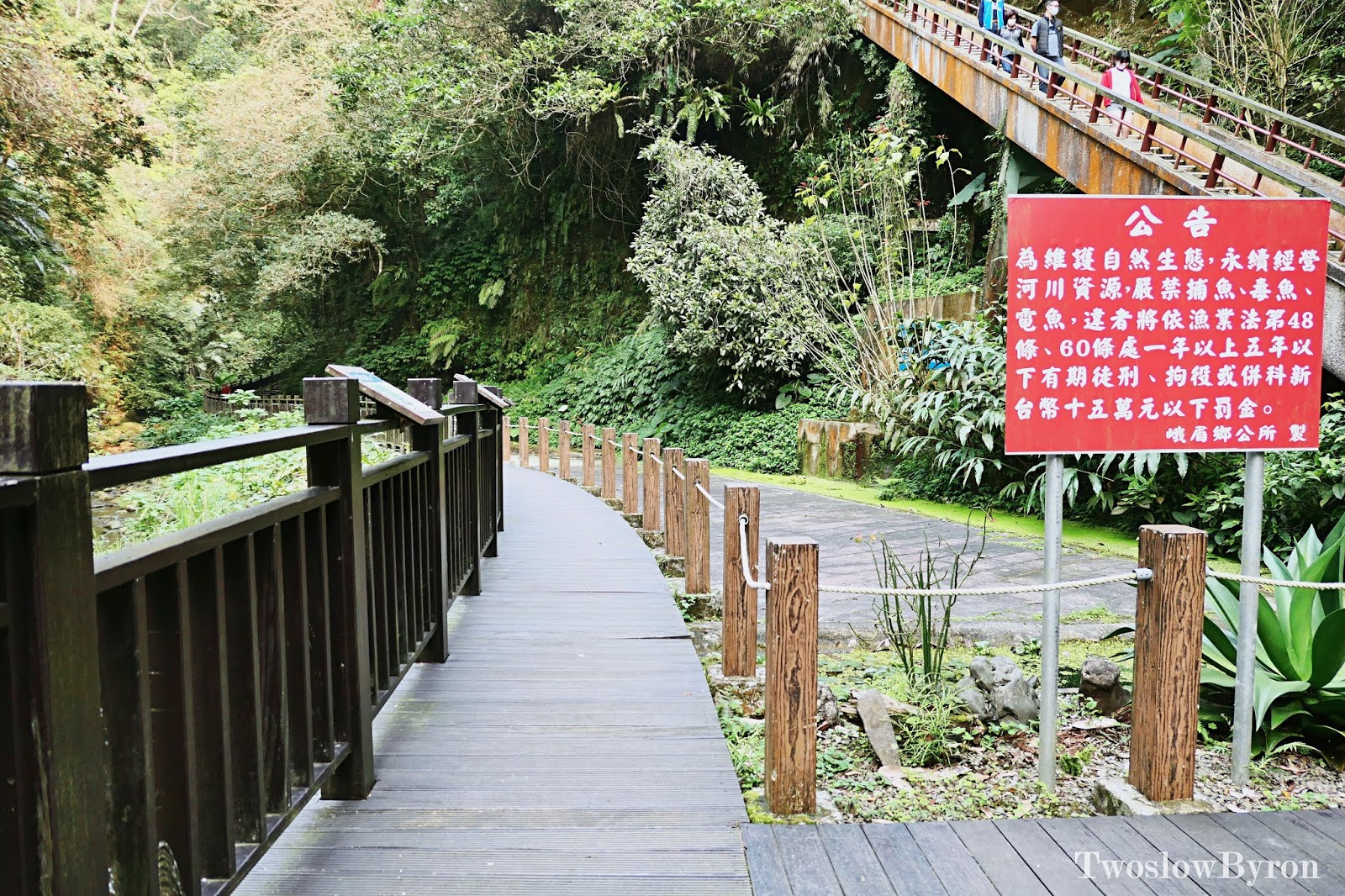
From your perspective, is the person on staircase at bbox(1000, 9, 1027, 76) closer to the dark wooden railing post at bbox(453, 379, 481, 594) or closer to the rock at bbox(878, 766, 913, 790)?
the dark wooden railing post at bbox(453, 379, 481, 594)

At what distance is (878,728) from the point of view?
3.33m

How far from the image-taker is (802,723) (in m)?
2.50

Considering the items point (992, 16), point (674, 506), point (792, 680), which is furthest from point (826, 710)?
point (992, 16)

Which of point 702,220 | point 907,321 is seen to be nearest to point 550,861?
point 907,321

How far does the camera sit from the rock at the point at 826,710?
139 inches

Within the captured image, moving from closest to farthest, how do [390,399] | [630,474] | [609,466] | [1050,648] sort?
[390,399]
[1050,648]
[630,474]
[609,466]

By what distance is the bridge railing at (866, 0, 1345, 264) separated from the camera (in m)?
8.15

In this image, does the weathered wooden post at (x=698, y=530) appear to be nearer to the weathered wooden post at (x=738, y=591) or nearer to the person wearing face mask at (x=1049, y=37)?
the weathered wooden post at (x=738, y=591)

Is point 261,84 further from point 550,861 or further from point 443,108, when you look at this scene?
point 550,861

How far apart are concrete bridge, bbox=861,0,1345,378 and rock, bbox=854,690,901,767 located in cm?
587

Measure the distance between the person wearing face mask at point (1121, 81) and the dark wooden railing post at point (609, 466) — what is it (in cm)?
753

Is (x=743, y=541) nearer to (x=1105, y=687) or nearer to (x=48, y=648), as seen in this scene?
(x=1105, y=687)

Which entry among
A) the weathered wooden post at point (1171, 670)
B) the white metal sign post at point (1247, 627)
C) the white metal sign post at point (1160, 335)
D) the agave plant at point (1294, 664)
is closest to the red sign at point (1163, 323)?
the white metal sign post at point (1160, 335)

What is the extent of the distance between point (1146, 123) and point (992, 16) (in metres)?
3.38
